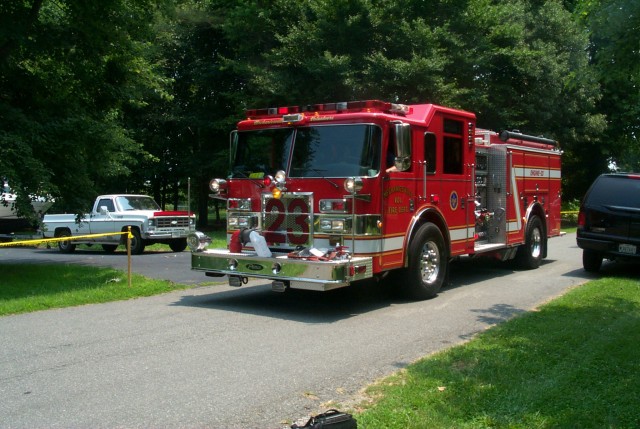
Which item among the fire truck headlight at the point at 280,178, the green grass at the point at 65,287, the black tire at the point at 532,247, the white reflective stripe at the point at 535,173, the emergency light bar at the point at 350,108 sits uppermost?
the emergency light bar at the point at 350,108

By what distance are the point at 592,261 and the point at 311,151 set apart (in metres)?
6.74

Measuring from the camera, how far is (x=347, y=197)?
8711 millimetres

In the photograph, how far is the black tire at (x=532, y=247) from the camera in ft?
44.3

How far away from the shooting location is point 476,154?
1238 centimetres

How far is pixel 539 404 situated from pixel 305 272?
404 cm

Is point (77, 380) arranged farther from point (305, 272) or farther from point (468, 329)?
point (468, 329)

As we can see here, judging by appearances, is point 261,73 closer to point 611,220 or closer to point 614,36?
point 611,220

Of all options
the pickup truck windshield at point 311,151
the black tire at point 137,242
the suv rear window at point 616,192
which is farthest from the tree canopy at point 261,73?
the pickup truck windshield at point 311,151

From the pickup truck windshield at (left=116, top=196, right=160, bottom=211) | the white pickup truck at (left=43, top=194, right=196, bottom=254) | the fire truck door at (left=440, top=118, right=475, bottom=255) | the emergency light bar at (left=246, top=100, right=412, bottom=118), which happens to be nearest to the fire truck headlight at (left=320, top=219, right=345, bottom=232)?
the emergency light bar at (left=246, top=100, right=412, bottom=118)

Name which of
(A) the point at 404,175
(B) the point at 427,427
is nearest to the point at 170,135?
(A) the point at 404,175

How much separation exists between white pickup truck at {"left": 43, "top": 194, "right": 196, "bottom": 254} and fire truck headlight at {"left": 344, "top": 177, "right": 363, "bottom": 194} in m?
10.9

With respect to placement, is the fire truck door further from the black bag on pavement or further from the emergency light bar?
the black bag on pavement

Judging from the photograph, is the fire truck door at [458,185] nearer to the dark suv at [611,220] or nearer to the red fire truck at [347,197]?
the red fire truck at [347,197]


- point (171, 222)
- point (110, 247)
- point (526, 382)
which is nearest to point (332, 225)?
point (526, 382)
